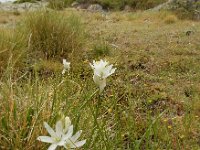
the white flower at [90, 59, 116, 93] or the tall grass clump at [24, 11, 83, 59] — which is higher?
the white flower at [90, 59, 116, 93]

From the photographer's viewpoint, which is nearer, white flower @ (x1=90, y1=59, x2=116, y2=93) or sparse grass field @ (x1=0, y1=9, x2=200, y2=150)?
white flower @ (x1=90, y1=59, x2=116, y2=93)

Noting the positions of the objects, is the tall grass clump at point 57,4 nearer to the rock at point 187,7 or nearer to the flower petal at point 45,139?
the rock at point 187,7

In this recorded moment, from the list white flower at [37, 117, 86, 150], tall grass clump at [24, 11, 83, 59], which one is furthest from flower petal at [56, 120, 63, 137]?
tall grass clump at [24, 11, 83, 59]

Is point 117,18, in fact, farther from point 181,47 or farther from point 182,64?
point 182,64

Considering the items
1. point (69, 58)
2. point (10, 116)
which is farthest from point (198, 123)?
point (69, 58)

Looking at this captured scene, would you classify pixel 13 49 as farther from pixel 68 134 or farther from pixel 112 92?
pixel 68 134

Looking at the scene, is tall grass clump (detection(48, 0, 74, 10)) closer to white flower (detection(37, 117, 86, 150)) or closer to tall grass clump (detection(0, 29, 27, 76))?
tall grass clump (detection(0, 29, 27, 76))
